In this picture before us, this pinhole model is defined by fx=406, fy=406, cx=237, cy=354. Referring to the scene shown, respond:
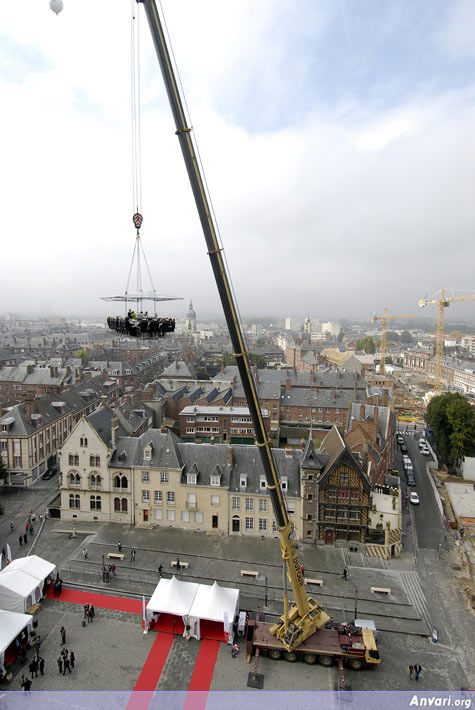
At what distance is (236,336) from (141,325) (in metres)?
6.14

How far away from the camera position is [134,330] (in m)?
23.7

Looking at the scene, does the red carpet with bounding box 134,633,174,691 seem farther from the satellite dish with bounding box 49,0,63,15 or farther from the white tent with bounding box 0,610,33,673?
the satellite dish with bounding box 49,0,63,15

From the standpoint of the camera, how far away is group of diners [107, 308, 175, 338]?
23.5m

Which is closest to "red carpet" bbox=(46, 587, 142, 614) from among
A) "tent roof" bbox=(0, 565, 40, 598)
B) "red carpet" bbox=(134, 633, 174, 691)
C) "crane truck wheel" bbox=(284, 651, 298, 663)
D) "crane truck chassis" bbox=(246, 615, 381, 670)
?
"tent roof" bbox=(0, 565, 40, 598)

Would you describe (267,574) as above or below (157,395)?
below

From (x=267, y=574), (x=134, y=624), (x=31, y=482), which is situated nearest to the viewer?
(x=134, y=624)

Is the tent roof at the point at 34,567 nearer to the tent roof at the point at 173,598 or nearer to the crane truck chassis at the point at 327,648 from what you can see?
the tent roof at the point at 173,598

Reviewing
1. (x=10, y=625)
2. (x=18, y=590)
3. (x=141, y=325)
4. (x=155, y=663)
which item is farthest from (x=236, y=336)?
(x=18, y=590)

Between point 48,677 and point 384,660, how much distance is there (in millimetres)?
20621

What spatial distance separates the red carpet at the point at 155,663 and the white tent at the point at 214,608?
1.87 m

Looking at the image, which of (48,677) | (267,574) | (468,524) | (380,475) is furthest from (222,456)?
(468,524)

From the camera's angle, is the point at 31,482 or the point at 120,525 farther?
the point at 31,482

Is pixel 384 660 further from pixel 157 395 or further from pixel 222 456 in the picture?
pixel 157 395

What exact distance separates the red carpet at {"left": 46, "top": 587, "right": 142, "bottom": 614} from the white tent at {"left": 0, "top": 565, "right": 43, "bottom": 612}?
1.83 metres
